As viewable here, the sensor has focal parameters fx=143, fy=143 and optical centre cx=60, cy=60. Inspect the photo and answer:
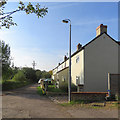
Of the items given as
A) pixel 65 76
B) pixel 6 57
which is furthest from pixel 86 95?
pixel 6 57

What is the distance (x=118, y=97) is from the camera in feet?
37.8

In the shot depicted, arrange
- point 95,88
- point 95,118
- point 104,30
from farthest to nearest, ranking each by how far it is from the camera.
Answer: point 104,30 → point 95,88 → point 95,118

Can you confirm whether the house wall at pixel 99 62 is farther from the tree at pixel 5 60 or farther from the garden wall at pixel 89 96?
the tree at pixel 5 60

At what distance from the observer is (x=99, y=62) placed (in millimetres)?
17672

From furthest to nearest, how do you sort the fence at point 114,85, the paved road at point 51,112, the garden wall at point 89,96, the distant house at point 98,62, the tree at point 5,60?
the tree at point 5,60
the distant house at point 98,62
the garden wall at point 89,96
the fence at point 114,85
the paved road at point 51,112

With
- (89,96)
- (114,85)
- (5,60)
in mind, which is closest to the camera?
(114,85)

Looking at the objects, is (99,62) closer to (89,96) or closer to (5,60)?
(89,96)

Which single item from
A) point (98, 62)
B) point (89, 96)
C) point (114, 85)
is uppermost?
point (98, 62)

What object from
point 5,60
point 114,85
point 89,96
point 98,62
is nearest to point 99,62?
point 98,62

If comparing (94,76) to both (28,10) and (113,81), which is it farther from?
(28,10)

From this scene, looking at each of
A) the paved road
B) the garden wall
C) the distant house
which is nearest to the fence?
the garden wall

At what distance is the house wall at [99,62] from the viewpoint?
1708cm

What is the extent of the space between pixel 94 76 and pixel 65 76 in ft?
26.8

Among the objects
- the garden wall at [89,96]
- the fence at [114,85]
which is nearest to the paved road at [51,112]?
the garden wall at [89,96]
